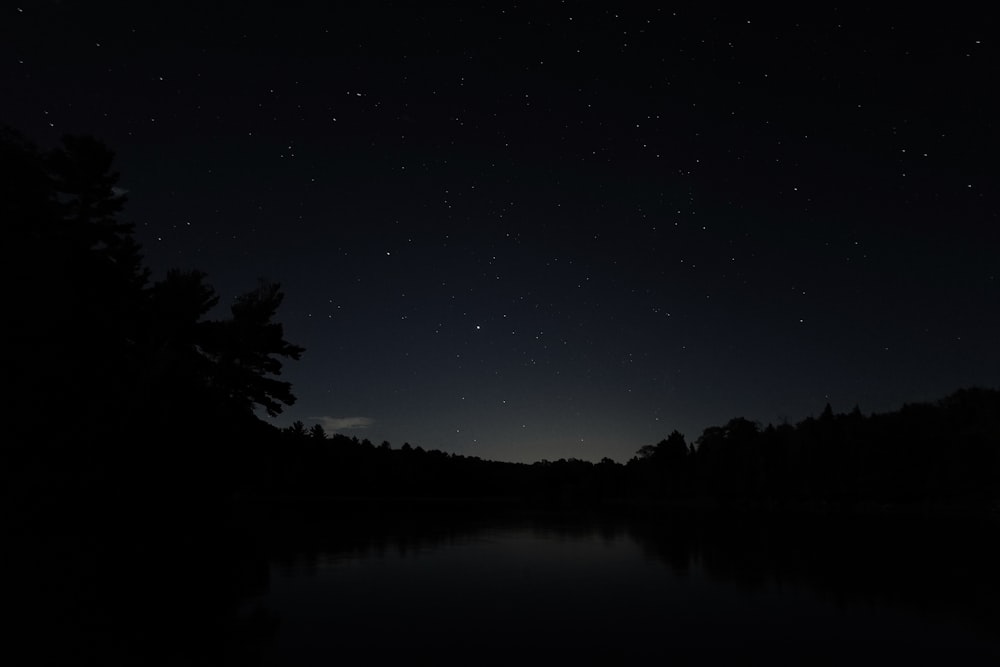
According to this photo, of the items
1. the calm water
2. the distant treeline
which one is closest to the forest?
the calm water

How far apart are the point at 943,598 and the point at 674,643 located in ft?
35.5

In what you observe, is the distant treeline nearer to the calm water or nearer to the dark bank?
the dark bank

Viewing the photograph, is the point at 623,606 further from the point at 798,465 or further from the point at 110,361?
the point at 798,465

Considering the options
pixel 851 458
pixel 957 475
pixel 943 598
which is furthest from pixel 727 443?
pixel 943 598

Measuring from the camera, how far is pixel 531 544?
3250 cm

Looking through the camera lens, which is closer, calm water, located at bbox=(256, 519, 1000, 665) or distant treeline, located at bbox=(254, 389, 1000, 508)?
calm water, located at bbox=(256, 519, 1000, 665)

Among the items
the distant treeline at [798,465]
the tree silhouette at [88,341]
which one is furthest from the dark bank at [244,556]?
the distant treeline at [798,465]

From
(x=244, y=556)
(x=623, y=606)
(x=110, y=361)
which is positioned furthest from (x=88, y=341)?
(x=623, y=606)

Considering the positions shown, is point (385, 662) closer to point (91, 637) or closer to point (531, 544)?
point (91, 637)

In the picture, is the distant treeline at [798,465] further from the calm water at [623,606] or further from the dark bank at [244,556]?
the calm water at [623,606]

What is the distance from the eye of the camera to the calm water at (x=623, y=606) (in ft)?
38.6

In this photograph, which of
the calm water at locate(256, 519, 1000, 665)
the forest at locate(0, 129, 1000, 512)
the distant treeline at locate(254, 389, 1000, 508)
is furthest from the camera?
the distant treeline at locate(254, 389, 1000, 508)

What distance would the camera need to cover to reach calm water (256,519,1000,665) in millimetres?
11773

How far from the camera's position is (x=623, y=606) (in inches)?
641
